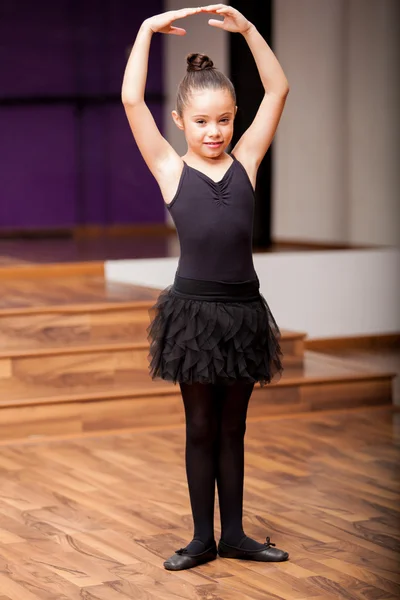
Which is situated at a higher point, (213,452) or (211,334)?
(211,334)

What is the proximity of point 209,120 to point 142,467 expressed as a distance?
5.29 ft

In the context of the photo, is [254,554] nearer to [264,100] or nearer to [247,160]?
[247,160]

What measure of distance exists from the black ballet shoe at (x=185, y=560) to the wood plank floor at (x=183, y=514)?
22mm

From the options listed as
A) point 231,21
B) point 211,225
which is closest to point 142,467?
point 211,225

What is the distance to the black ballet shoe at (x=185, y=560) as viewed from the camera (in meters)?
2.90

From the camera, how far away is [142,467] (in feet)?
13.0

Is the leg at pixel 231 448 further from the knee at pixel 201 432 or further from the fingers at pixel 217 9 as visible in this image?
the fingers at pixel 217 9

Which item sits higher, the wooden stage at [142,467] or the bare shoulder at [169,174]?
the bare shoulder at [169,174]

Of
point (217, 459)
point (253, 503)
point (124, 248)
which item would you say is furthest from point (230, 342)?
point (124, 248)

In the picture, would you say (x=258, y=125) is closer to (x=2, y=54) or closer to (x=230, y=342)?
(x=230, y=342)

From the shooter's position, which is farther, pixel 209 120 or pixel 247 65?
pixel 247 65

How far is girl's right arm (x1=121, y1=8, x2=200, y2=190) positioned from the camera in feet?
8.98

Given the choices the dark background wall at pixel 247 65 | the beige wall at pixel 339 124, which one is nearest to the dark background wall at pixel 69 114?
the beige wall at pixel 339 124

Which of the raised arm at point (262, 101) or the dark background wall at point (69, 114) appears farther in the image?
the dark background wall at point (69, 114)
